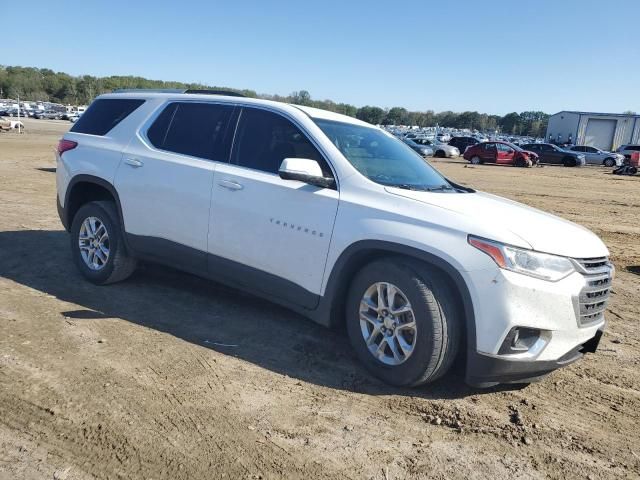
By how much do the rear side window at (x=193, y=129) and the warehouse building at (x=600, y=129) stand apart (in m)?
78.9

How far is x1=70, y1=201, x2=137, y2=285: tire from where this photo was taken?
201 inches

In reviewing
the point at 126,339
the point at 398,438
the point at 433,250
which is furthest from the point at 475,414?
the point at 126,339

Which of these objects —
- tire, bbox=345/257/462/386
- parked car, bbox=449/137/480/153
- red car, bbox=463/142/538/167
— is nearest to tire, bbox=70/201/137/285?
tire, bbox=345/257/462/386

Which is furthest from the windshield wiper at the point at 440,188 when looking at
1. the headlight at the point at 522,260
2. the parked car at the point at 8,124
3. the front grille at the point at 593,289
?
the parked car at the point at 8,124

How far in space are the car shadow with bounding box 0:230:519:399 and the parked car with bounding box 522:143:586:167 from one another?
38.1 m

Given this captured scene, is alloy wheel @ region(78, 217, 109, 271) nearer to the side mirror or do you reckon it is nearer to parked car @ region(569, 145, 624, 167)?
the side mirror

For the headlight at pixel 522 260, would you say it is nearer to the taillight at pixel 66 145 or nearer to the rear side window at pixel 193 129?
the rear side window at pixel 193 129

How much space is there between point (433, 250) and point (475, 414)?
1.07 metres

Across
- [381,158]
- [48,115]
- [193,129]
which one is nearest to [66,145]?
[193,129]

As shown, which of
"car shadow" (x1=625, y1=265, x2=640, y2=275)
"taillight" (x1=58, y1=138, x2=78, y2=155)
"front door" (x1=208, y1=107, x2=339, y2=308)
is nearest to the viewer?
"front door" (x1=208, y1=107, x2=339, y2=308)

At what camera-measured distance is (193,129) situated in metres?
4.73

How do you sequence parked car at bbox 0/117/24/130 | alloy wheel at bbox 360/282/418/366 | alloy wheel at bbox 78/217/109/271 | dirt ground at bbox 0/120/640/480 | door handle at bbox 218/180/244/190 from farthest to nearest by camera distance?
parked car at bbox 0/117/24/130 < alloy wheel at bbox 78/217/109/271 < door handle at bbox 218/180/244/190 < alloy wheel at bbox 360/282/418/366 < dirt ground at bbox 0/120/640/480

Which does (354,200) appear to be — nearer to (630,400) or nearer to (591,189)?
(630,400)

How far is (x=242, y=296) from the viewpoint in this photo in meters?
5.28
